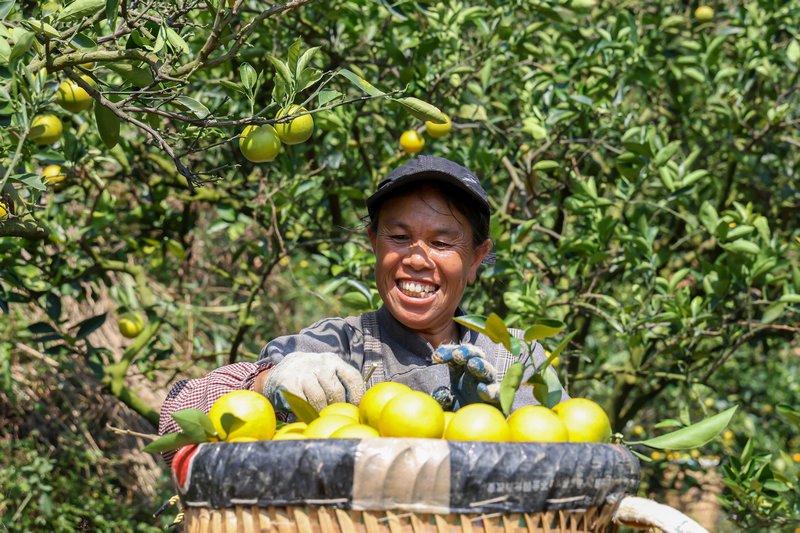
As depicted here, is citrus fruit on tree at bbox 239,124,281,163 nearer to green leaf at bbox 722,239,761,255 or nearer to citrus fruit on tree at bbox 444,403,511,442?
citrus fruit on tree at bbox 444,403,511,442

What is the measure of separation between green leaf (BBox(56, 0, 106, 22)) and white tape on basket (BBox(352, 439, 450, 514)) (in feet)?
2.88

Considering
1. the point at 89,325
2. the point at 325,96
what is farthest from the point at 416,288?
the point at 89,325

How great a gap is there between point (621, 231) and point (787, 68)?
998mm

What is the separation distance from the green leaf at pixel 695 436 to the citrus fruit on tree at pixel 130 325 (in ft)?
7.12

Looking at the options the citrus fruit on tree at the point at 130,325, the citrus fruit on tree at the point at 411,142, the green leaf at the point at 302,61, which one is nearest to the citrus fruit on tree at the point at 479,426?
the green leaf at the point at 302,61

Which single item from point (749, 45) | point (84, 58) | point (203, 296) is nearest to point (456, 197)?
point (84, 58)

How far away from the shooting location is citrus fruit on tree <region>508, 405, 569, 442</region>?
128 centimetres

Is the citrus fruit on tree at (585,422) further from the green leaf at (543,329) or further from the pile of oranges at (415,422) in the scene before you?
the green leaf at (543,329)

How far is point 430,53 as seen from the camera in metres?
2.98

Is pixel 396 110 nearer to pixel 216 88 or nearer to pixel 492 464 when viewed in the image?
pixel 216 88

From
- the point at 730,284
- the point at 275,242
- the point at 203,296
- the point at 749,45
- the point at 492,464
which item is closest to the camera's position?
the point at 492,464

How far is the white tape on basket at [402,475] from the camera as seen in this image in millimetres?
1127

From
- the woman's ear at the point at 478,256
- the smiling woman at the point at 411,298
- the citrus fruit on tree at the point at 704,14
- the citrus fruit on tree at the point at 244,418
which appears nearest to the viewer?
the citrus fruit on tree at the point at 244,418

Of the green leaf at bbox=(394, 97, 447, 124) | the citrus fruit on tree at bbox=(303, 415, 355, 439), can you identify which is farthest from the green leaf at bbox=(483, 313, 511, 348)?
the green leaf at bbox=(394, 97, 447, 124)
